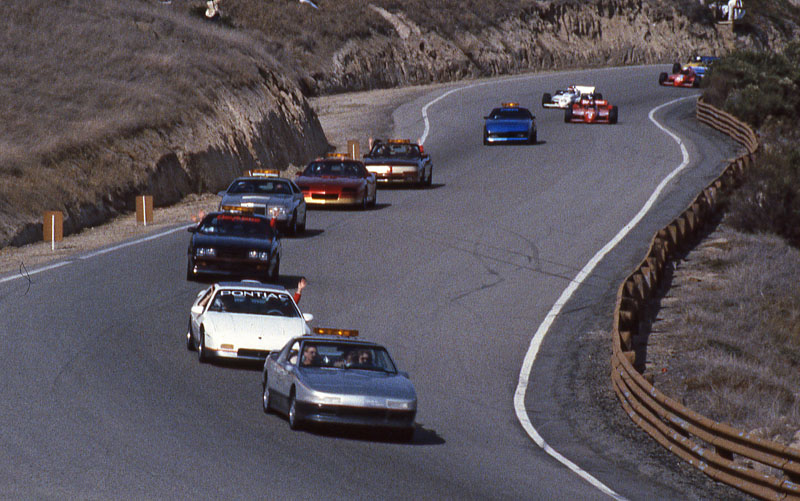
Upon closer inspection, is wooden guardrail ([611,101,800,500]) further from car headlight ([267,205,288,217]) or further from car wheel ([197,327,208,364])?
car headlight ([267,205,288,217])

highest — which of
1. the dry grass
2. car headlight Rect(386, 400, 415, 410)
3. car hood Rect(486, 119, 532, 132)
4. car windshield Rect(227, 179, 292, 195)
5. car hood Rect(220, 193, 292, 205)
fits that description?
car hood Rect(486, 119, 532, 132)

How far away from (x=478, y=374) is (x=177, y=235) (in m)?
12.3

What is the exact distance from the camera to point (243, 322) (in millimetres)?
17766

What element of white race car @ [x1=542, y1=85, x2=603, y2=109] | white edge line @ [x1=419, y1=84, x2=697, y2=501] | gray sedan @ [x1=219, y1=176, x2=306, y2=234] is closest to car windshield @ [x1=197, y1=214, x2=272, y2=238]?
gray sedan @ [x1=219, y1=176, x2=306, y2=234]

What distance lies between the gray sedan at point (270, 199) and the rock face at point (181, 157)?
518 centimetres

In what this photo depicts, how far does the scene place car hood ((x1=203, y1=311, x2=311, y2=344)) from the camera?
17469mm

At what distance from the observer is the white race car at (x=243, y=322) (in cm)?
1742

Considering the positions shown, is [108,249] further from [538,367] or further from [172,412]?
[172,412]

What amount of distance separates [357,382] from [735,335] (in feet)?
37.9

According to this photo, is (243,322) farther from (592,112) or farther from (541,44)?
(541,44)

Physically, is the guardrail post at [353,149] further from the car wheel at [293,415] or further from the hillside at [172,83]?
the car wheel at [293,415]

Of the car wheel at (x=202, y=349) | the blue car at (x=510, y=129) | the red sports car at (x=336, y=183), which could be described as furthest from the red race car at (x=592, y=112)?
the car wheel at (x=202, y=349)

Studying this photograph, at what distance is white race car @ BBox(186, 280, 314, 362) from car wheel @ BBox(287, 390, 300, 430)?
3254mm

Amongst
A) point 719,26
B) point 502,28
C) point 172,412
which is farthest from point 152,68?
point 719,26
